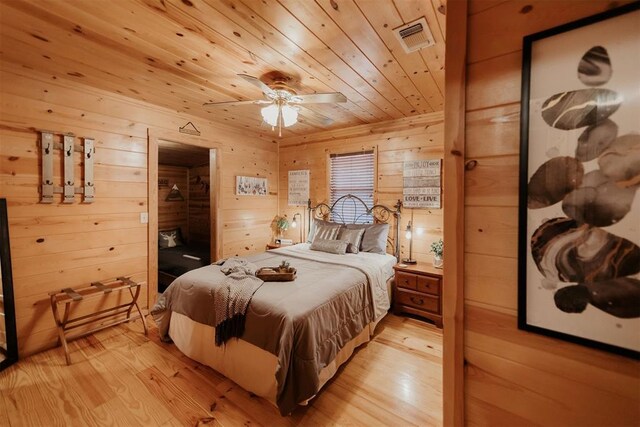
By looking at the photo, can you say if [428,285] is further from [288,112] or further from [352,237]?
[288,112]

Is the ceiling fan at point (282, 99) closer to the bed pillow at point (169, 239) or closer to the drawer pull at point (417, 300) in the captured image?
the drawer pull at point (417, 300)

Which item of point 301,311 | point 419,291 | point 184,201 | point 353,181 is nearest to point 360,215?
point 353,181

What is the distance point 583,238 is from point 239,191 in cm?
403

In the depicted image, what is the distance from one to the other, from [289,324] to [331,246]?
5.64 feet

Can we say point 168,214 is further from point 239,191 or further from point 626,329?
point 626,329

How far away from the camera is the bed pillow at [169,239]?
189 inches

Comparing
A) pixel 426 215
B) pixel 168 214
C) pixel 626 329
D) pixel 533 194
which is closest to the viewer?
pixel 626 329

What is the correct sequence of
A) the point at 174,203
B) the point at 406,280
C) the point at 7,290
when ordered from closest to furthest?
the point at 7,290 < the point at 406,280 < the point at 174,203

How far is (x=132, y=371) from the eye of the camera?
2119mm

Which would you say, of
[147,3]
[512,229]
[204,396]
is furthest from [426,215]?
[147,3]

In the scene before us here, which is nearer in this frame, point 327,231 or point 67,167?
point 67,167

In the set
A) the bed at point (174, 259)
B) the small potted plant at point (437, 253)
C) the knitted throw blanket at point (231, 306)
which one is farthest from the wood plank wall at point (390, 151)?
the knitted throw blanket at point (231, 306)

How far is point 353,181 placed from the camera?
411cm

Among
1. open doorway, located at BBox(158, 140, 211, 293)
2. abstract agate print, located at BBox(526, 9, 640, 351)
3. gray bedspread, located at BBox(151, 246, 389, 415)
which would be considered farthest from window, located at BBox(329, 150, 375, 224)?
abstract agate print, located at BBox(526, 9, 640, 351)
